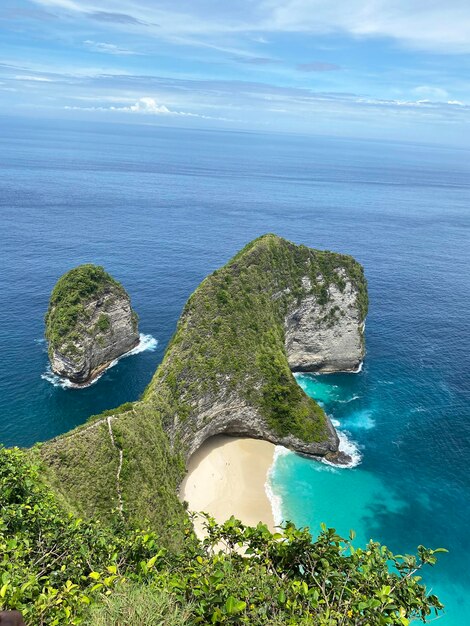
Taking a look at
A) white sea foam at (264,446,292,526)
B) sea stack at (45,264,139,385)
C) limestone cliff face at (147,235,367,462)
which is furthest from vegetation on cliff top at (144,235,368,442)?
sea stack at (45,264,139,385)

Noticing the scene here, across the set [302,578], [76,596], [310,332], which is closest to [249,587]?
[302,578]

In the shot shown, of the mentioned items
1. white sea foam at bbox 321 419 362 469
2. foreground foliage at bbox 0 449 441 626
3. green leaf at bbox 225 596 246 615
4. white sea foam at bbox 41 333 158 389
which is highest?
green leaf at bbox 225 596 246 615

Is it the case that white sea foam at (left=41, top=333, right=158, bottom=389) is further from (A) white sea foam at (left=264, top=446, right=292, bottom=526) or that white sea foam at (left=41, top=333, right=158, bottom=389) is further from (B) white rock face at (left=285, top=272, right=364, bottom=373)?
(A) white sea foam at (left=264, top=446, right=292, bottom=526)

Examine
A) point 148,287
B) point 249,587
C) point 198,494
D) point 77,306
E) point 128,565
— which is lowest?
point 198,494

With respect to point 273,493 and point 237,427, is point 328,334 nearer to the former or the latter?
point 237,427

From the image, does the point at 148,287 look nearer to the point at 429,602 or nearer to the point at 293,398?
the point at 293,398
